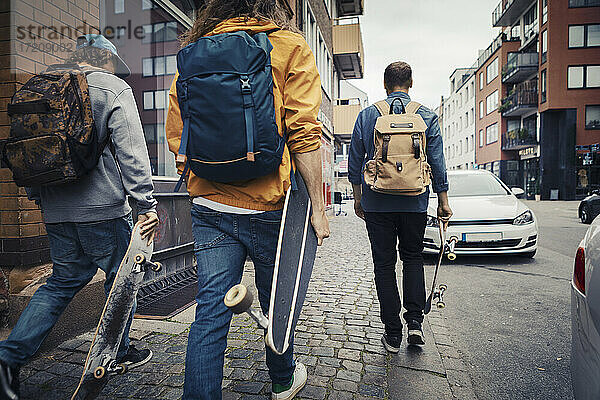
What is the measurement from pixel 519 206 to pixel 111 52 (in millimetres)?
6860

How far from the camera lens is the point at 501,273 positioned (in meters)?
6.48

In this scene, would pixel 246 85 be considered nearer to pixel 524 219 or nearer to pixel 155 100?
pixel 155 100

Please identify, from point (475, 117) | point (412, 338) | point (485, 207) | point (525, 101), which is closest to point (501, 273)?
point (485, 207)

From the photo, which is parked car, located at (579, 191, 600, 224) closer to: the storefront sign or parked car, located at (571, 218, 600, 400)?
parked car, located at (571, 218, 600, 400)

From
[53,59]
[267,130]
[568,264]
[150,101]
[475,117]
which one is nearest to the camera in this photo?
[267,130]

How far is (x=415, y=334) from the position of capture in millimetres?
3293

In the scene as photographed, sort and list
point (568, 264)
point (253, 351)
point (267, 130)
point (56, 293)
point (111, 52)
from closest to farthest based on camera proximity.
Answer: point (267, 130) → point (56, 293) → point (111, 52) → point (253, 351) → point (568, 264)

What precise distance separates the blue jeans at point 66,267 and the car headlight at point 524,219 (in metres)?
6.37

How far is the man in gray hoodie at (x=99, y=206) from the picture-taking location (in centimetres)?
249

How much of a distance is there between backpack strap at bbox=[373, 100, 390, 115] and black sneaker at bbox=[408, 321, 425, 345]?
5.11ft

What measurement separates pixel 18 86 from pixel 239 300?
2797mm

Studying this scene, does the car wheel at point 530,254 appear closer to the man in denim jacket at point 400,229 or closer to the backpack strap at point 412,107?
the man in denim jacket at point 400,229

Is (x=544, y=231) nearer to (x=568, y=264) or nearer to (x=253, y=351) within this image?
(x=568, y=264)

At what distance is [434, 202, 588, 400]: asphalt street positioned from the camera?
9.71 ft
